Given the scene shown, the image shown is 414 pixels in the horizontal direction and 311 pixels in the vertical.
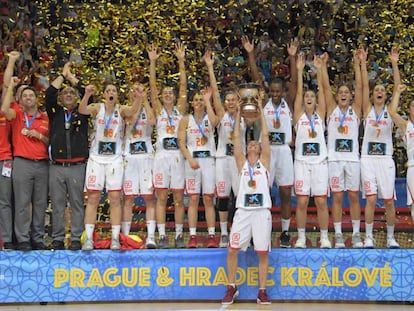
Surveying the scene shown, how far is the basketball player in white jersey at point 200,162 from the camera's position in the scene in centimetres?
959

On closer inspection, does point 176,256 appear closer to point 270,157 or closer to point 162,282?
point 162,282

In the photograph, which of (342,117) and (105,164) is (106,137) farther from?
(342,117)

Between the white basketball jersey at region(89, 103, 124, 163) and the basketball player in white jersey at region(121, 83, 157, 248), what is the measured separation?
0.18m

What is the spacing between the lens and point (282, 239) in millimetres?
9656

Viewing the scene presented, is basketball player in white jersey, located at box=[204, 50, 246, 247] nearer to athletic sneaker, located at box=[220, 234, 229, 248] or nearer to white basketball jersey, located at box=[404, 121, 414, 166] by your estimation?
athletic sneaker, located at box=[220, 234, 229, 248]

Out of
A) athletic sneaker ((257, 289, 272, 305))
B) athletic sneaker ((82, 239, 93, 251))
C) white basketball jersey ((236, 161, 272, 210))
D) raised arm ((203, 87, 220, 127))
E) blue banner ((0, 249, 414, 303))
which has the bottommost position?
athletic sneaker ((257, 289, 272, 305))

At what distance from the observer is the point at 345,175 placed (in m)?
9.52

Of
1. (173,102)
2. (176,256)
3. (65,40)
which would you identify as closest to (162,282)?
(176,256)

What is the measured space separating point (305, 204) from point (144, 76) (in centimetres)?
475

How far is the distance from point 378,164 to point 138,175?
2697 millimetres

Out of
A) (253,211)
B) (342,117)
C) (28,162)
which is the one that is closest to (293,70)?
(342,117)

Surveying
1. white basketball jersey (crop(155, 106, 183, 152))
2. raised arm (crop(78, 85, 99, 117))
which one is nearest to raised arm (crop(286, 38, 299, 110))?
white basketball jersey (crop(155, 106, 183, 152))

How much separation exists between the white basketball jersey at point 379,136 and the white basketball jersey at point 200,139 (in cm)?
174

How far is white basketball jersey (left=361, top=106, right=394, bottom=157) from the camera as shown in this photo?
9.43 m
